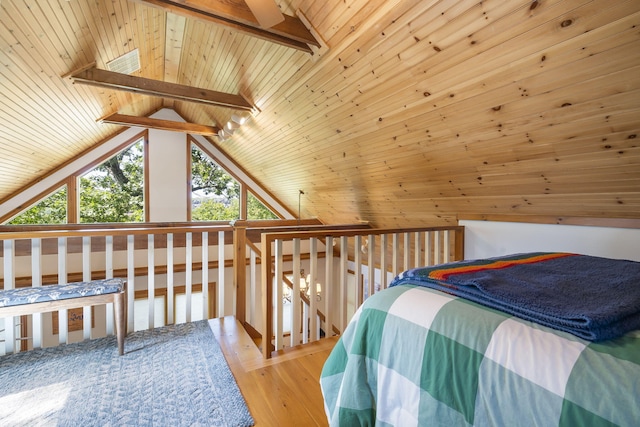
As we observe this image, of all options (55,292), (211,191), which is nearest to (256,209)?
(211,191)

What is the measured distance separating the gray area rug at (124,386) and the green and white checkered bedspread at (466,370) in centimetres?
84

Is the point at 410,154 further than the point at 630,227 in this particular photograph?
Yes

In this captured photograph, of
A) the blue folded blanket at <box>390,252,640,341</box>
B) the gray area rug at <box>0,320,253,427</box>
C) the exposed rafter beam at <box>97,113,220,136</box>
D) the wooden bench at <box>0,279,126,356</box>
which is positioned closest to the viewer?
the blue folded blanket at <box>390,252,640,341</box>

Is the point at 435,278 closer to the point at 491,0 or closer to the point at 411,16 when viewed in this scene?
the point at 491,0

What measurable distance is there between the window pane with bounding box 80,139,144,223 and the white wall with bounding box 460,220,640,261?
541cm

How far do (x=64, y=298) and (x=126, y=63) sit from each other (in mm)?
2395

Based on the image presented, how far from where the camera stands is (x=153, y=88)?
123 inches

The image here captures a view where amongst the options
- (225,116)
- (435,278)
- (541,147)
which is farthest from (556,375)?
(225,116)

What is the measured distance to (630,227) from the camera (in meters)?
1.94

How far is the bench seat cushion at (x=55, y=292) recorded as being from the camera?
5.81 ft

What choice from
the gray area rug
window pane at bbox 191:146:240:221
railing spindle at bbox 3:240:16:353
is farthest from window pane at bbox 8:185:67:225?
the gray area rug

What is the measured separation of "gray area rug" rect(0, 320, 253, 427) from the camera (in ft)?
4.84

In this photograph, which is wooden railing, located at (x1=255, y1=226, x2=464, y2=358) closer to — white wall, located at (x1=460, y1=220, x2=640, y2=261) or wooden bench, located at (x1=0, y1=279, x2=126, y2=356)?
white wall, located at (x1=460, y1=220, x2=640, y2=261)

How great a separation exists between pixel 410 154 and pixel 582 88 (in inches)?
51.3
